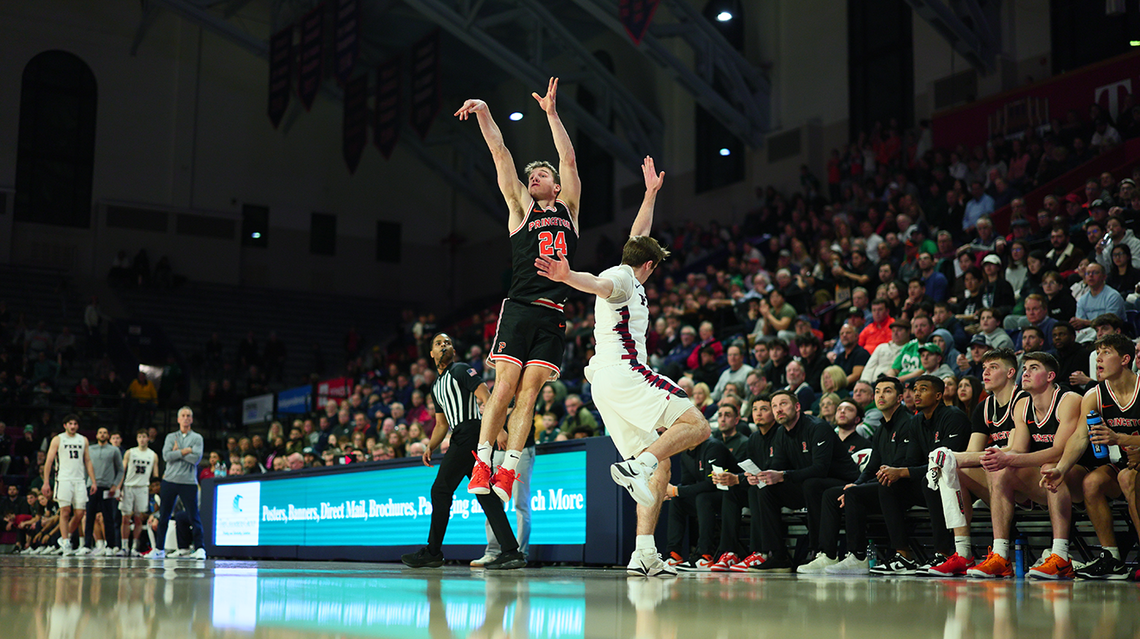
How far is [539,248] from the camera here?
571 centimetres

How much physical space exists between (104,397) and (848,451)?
54.5ft

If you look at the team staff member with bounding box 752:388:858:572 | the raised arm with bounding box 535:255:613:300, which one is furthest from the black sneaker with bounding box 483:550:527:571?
the team staff member with bounding box 752:388:858:572

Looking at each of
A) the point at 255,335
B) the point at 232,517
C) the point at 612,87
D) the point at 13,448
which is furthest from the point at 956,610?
the point at 255,335

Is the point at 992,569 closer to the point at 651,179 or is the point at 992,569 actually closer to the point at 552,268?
the point at 651,179

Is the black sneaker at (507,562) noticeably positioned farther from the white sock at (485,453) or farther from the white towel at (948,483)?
the white towel at (948,483)

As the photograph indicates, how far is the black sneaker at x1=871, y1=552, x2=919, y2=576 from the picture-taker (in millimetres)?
6422

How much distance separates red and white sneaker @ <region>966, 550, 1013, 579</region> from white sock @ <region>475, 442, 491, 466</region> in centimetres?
277

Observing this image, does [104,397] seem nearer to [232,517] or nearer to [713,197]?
[232,517]

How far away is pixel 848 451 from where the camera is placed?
25.6 ft

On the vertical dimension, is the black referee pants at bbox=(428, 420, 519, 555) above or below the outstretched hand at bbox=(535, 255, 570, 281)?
below

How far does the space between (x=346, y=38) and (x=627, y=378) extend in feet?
58.5

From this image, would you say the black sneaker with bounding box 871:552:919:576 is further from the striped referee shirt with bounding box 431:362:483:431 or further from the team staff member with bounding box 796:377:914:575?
the striped referee shirt with bounding box 431:362:483:431

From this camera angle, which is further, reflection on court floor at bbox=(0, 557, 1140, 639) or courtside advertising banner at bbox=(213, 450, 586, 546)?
courtside advertising banner at bbox=(213, 450, 586, 546)

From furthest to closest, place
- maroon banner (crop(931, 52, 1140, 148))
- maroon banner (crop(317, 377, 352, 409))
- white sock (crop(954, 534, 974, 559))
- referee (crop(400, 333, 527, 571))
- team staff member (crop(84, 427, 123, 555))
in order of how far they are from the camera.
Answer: maroon banner (crop(317, 377, 352, 409))
maroon banner (crop(931, 52, 1140, 148))
team staff member (crop(84, 427, 123, 555))
referee (crop(400, 333, 527, 571))
white sock (crop(954, 534, 974, 559))
